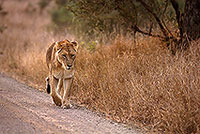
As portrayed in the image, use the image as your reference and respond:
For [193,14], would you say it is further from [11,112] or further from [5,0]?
[5,0]

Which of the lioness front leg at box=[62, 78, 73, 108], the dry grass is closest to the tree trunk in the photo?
the dry grass

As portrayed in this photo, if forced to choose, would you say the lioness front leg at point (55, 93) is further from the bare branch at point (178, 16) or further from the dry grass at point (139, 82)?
the bare branch at point (178, 16)

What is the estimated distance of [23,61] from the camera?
13.2 metres

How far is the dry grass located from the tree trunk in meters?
0.62

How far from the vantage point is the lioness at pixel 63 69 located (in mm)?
7285

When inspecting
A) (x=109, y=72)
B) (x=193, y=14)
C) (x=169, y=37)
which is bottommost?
(x=109, y=72)

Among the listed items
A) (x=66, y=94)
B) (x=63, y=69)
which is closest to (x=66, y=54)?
(x=63, y=69)

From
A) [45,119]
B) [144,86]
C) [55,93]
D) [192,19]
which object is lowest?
[45,119]

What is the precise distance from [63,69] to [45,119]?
1.38 metres

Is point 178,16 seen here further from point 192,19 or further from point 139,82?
point 139,82

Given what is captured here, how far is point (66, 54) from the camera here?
7285mm

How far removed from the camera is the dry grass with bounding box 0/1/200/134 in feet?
19.1

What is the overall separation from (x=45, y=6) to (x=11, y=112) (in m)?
35.2

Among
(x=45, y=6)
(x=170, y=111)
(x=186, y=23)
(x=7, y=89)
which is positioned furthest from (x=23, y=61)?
(x=45, y=6)
